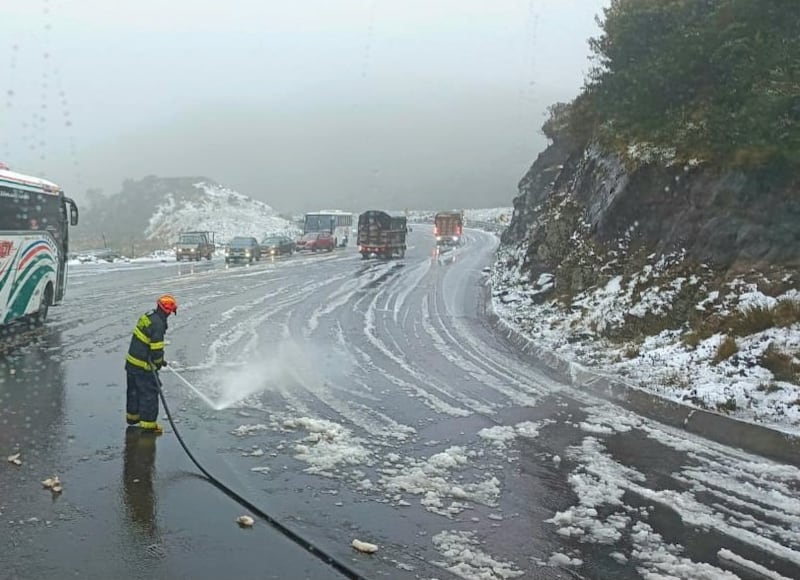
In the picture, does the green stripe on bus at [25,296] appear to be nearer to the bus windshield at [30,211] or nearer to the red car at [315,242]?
the bus windshield at [30,211]

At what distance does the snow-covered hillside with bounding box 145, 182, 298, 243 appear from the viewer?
94438mm

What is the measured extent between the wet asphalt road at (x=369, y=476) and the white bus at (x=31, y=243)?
1172 millimetres

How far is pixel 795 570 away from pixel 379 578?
3066 millimetres

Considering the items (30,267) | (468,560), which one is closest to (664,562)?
(468,560)

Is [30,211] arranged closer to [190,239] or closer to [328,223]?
[190,239]

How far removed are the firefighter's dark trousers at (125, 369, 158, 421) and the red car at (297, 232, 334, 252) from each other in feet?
159

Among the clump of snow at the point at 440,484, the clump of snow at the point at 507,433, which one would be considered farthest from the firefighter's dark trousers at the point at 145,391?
the clump of snow at the point at 507,433

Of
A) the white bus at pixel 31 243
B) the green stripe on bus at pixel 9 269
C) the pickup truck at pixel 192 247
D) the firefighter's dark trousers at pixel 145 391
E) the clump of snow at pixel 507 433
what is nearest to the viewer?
the firefighter's dark trousers at pixel 145 391

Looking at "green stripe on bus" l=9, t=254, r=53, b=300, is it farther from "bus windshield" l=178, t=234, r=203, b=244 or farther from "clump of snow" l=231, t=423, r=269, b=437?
"bus windshield" l=178, t=234, r=203, b=244

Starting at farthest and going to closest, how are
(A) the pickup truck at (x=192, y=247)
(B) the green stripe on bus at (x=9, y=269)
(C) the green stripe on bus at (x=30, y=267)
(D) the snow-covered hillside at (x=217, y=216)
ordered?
(D) the snow-covered hillside at (x=217, y=216) < (A) the pickup truck at (x=192, y=247) < (C) the green stripe on bus at (x=30, y=267) < (B) the green stripe on bus at (x=9, y=269)

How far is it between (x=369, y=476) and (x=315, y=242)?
1993 inches

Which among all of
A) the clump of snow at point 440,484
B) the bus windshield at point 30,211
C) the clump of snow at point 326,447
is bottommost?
the clump of snow at point 326,447

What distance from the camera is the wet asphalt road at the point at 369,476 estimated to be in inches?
196

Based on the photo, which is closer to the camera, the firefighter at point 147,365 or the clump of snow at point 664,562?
the clump of snow at point 664,562
